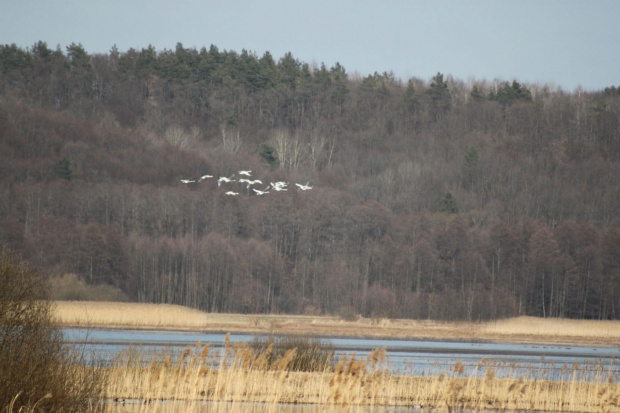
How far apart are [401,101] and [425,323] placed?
310ft

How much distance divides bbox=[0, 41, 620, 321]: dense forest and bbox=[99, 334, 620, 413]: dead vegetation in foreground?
48.1m

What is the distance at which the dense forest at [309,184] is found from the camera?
81.0 meters

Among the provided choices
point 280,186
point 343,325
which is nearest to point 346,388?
point 343,325

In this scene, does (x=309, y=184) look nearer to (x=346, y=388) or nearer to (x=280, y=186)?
(x=280, y=186)

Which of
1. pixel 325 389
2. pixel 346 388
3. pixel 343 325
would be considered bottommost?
pixel 343 325

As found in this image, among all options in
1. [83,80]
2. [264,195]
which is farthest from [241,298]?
[83,80]

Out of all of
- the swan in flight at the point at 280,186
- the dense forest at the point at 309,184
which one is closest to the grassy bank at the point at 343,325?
the dense forest at the point at 309,184

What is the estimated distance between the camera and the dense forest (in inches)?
3189

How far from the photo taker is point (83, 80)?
149750 mm

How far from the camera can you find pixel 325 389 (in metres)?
19.4

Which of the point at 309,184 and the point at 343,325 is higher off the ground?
the point at 309,184

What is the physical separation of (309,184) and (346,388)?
10303cm

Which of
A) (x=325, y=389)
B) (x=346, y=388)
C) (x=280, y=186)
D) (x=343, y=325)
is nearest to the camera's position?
(x=346, y=388)

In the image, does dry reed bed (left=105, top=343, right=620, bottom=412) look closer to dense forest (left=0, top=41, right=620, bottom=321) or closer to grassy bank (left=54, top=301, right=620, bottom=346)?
grassy bank (left=54, top=301, right=620, bottom=346)
